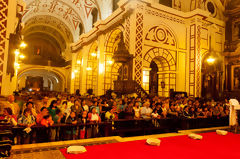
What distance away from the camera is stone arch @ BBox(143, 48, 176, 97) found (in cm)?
1403

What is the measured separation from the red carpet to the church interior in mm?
19

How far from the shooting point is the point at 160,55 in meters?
14.3

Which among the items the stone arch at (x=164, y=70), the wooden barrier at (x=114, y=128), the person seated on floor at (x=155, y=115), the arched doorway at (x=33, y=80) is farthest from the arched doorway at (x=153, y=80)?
the arched doorway at (x=33, y=80)

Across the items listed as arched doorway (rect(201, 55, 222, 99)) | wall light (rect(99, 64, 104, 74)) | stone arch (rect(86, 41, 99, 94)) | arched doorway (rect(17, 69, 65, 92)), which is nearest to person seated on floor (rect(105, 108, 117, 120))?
wall light (rect(99, 64, 104, 74))

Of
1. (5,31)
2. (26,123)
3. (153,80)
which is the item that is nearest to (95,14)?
(153,80)

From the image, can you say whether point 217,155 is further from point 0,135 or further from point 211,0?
point 211,0

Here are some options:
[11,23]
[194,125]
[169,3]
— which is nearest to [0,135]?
[194,125]

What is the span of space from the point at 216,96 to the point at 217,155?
45.9 ft

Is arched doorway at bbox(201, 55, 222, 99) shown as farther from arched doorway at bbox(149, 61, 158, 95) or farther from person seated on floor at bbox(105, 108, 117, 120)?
person seated on floor at bbox(105, 108, 117, 120)

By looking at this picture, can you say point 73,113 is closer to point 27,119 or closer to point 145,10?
point 27,119

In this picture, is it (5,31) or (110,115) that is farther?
(5,31)

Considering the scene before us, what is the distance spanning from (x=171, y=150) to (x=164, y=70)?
40.5 feet

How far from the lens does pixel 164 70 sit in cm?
1538

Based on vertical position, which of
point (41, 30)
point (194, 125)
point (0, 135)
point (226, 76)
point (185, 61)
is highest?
point (41, 30)
